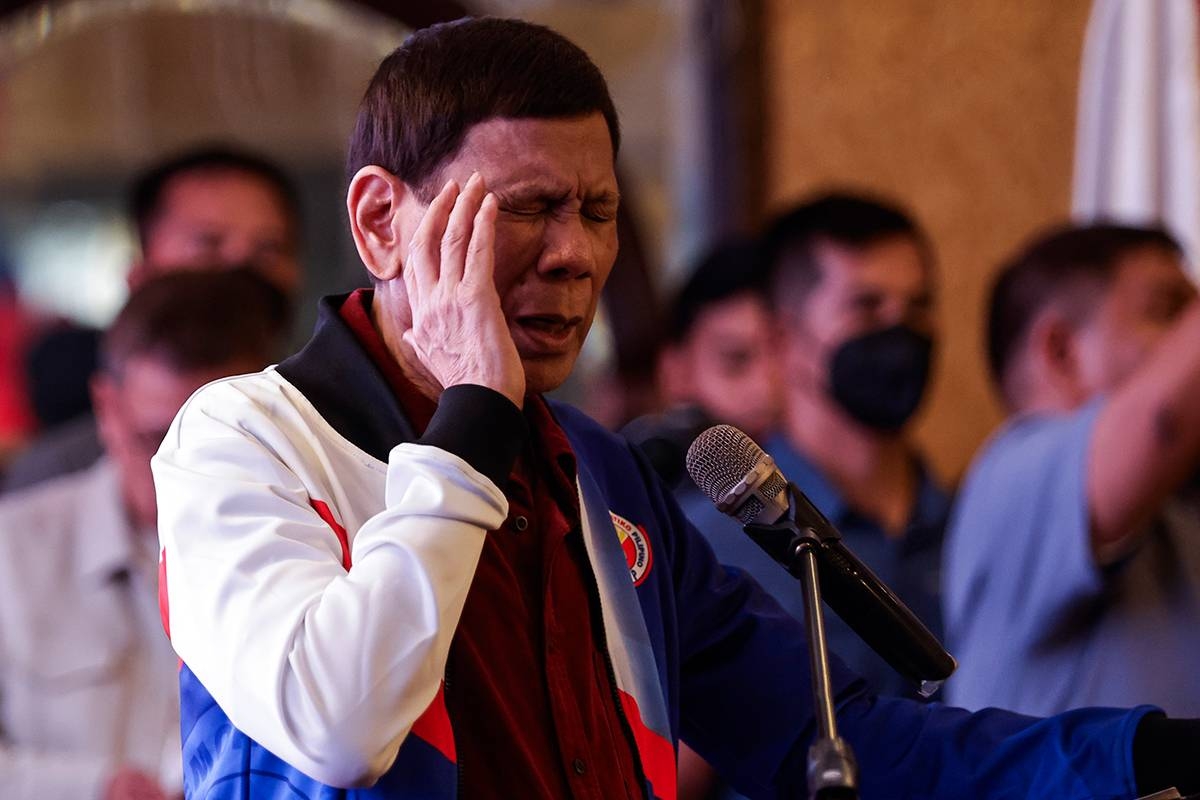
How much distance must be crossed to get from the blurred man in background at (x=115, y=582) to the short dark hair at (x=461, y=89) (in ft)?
3.48

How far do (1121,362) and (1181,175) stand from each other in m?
0.61

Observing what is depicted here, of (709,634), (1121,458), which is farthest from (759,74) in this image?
(709,634)

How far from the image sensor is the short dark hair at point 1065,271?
2539 millimetres

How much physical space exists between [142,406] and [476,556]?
4.35 ft

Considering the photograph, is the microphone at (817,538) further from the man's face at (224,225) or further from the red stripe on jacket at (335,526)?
the man's face at (224,225)

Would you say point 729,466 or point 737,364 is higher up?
point 729,466

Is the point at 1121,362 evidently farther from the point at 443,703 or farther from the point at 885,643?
the point at 443,703

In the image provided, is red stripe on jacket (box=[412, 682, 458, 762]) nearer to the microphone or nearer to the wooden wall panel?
the microphone

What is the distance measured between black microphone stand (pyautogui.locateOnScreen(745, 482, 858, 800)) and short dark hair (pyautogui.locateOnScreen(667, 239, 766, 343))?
198 centimetres

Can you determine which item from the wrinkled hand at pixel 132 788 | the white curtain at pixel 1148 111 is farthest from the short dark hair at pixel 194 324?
the white curtain at pixel 1148 111

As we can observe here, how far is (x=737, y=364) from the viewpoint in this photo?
3.36m

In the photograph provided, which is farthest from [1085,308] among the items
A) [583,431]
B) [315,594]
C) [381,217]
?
[315,594]

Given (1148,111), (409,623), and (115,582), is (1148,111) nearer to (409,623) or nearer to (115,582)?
(115,582)

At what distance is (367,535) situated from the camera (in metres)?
1.15
